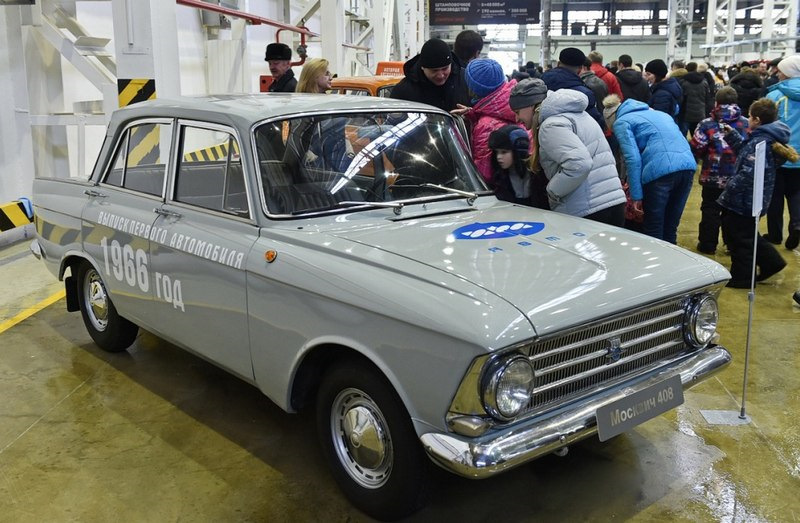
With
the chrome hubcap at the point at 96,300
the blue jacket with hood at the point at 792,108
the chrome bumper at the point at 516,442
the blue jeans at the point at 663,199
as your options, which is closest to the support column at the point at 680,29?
the blue jacket with hood at the point at 792,108

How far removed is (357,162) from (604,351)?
158 centimetres

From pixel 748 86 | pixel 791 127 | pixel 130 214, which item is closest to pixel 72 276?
pixel 130 214

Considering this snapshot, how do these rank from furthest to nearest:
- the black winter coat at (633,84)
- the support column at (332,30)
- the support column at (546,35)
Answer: the support column at (546,35) → the support column at (332,30) → the black winter coat at (633,84)

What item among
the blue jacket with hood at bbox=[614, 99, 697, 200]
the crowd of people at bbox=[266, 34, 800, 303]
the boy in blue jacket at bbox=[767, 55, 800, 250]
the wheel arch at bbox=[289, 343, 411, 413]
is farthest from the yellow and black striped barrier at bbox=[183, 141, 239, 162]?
the boy in blue jacket at bbox=[767, 55, 800, 250]

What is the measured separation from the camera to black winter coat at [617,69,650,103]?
32.4 ft

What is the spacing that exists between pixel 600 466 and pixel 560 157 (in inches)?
75.5

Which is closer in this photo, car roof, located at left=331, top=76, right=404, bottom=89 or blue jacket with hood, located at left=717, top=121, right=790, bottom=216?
blue jacket with hood, located at left=717, top=121, right=790, bottom=216

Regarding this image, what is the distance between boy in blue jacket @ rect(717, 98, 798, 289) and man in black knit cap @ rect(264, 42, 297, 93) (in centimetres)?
421

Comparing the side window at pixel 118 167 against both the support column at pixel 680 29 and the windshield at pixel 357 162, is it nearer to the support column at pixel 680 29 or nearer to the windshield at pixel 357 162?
the windshield at pixel 357 162

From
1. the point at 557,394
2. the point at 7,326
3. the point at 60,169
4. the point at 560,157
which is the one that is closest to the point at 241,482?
the point at 557,394

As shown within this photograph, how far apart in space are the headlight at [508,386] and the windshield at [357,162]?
134 cm

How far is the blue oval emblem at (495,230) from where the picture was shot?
349cm

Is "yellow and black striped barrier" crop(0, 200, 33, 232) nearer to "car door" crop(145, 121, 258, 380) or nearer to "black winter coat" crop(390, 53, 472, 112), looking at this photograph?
"car door" crop(145, 121, 258, 380)

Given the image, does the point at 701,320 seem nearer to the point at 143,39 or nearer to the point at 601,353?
the point at 601,353
